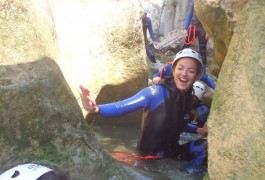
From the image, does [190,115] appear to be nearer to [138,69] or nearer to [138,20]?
[138,69]

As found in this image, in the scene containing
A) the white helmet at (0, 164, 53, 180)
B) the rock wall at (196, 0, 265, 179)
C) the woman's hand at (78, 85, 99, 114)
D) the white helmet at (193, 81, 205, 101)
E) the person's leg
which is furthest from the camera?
the white helmet at (193, 81, 205, 101)

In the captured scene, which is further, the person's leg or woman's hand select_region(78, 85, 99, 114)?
the person's leg

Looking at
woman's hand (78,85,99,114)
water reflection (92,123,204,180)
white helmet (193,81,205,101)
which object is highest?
woman's hand (78,85,99,114)

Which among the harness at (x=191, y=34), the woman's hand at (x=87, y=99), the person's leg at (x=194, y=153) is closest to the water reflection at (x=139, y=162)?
the person's leg at (x=194, y=153)

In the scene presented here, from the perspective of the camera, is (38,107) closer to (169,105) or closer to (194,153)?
(169,105)

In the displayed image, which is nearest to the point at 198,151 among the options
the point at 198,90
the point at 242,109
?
the point at 198,90

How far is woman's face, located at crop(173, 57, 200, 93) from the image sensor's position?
4.68 meters

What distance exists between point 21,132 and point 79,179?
0.70 m

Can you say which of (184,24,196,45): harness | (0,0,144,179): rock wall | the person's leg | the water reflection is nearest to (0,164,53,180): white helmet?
(0,0,144,179): rock wall

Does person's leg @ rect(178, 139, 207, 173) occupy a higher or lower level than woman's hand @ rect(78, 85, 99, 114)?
lower

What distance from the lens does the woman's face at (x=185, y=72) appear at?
4684mm

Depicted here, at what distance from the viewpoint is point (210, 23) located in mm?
4934

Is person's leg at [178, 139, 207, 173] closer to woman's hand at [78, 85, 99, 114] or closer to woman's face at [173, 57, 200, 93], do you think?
woman's face at [173, 57, 200, 93]

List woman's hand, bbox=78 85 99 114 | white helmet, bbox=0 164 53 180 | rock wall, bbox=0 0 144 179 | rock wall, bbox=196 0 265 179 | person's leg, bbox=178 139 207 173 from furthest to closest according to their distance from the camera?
person's leg, bbox=178 139 207 173
woman's hand, bbox=78 85 99 114
rock wall, bbox=0 0 144 179
rock wall, bbox=196 0 265 179
white helmet, bbox=0 164 53 180
